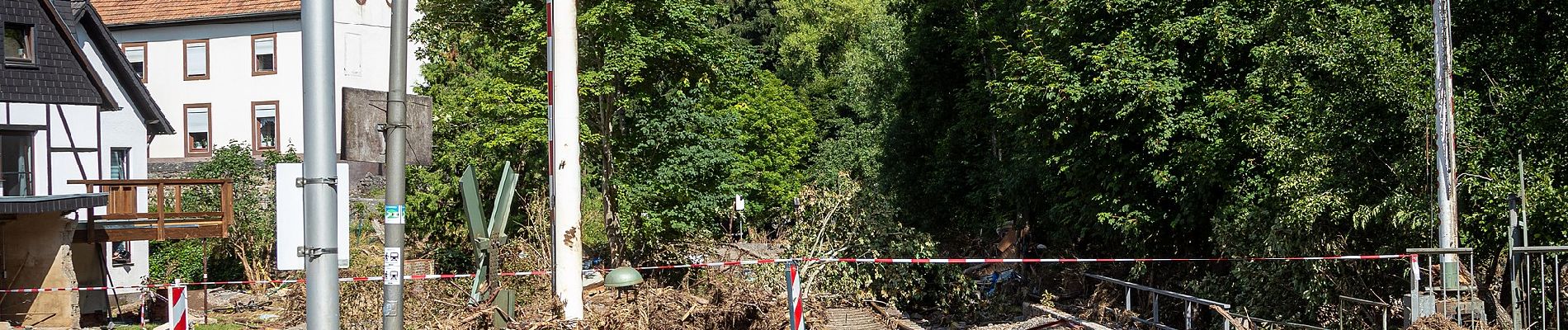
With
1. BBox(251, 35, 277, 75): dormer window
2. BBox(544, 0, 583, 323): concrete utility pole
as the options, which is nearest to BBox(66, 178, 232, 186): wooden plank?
BBox(544, 0, 583, 323): concrete utility pole

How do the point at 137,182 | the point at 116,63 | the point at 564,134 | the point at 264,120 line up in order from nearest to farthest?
the point at 564,134
the point at 137,182
the point at 116,63
the point at 264,120

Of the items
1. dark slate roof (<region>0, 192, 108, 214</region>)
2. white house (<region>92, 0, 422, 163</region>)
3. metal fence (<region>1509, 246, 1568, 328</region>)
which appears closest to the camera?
metal fence (<region>1509, 246, 1568, 328</region>)

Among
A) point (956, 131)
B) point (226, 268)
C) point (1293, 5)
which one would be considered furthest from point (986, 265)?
point (226, 268)

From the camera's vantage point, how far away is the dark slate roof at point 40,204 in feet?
70.4

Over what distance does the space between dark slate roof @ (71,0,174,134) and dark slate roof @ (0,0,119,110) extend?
5.93 feet

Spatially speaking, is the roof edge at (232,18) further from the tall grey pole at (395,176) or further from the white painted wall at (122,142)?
the tall grey pole at (395,176)

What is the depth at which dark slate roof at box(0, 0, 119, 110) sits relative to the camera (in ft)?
73.4

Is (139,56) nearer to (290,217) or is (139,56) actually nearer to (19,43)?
(19,43)

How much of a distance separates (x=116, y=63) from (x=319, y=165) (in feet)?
70.8

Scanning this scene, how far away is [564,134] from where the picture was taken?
1098 centimetres

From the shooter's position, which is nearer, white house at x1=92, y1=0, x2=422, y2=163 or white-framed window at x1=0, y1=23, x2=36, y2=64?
white-framed window at x1=0, y1=23, x2=36, y2=64

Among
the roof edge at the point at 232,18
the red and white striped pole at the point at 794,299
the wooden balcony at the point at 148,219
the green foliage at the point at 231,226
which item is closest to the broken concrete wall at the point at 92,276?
the wooden balcony at the point at 148,219

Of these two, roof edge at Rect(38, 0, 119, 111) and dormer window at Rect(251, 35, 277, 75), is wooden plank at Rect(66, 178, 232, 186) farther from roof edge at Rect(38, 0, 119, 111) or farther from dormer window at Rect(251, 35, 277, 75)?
dormer window at Rect(251, 35, 277, 75)

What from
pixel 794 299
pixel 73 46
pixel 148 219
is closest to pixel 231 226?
pixel 148 219
